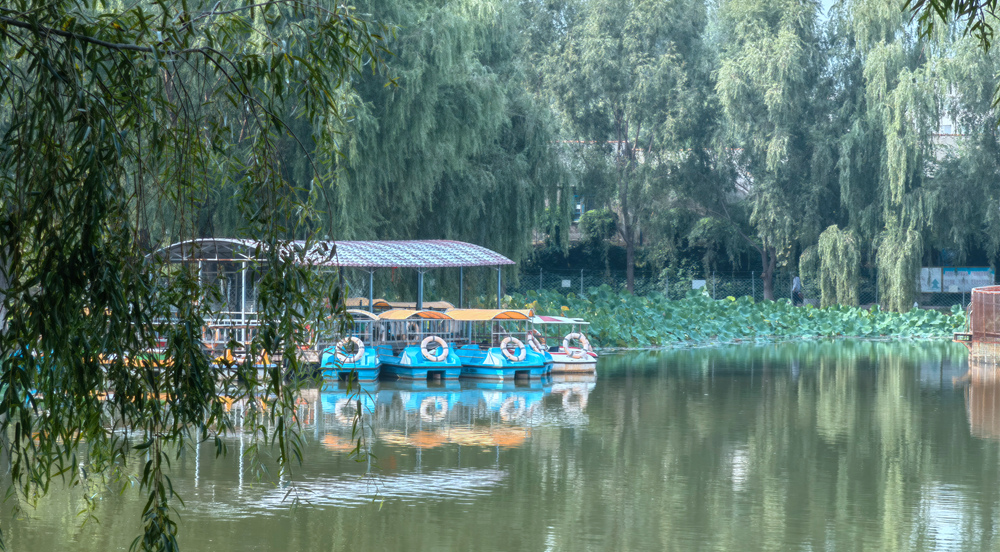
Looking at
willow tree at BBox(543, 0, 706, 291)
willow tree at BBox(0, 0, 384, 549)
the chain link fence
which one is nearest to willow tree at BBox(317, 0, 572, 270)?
willow tree at BBox(543, 0, 706, 291)

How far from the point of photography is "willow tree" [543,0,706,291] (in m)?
33.6

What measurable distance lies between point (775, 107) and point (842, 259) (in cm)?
465

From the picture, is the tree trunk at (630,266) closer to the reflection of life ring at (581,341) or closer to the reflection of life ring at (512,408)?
the reflection of life ring at (581,341)

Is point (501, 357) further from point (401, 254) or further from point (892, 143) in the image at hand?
point (892, 143)

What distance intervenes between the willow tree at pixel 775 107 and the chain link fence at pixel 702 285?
1.58 meters

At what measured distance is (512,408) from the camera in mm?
16266

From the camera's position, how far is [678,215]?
34.9 meters

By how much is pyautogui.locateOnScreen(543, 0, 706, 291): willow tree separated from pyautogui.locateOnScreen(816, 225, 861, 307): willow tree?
540cm

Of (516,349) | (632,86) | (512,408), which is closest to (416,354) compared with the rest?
(516,349)

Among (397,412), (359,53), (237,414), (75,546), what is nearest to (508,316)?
(397,412)

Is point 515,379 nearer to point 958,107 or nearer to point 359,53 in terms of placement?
point 359,53

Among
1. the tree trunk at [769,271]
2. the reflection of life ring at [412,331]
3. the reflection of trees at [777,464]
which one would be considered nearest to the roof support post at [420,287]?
the reflection of life ring at [412,331]

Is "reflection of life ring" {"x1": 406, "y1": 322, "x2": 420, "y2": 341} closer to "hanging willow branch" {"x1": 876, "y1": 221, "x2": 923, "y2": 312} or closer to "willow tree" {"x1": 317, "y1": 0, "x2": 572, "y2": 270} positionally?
"willow tree" {"x1": 317, "y1": 0, "x2": 572, "y2": 270}

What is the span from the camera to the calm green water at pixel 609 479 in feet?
28.8
